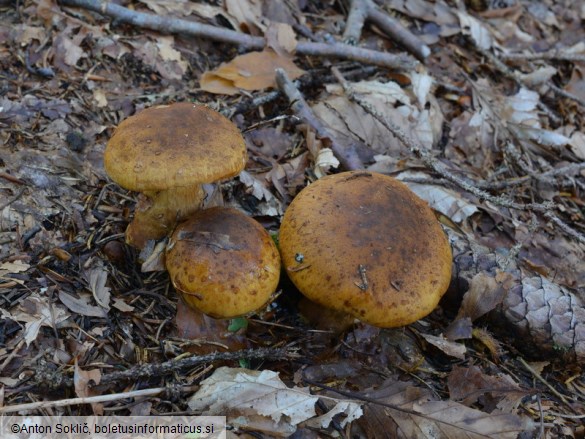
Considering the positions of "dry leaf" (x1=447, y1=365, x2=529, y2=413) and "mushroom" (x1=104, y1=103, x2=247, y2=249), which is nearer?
"mushroom" (x1=104, y1=103, x2=247, y2=249)

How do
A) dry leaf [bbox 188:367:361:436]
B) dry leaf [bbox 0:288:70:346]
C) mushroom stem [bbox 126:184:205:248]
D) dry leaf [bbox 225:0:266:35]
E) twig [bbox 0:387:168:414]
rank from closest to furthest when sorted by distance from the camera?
twig [bbox 0:387:168:414] < dry leaf [bbox 188:367:361:436] < dry leaf [bbox 0:288:70:346] < mushroom stem [bbox 126:184:205:248] < dry leaf [bbox 225:0:266:35]

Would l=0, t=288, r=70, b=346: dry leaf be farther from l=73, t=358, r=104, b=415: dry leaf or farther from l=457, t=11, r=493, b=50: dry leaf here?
l=457, t=11, r=493, b=50: dry leaf

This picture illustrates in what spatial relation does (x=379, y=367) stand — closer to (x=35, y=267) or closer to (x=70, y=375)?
(x=70, y=375)

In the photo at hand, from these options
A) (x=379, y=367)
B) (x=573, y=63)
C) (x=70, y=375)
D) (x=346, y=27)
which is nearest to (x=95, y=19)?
(x=346, y=27)

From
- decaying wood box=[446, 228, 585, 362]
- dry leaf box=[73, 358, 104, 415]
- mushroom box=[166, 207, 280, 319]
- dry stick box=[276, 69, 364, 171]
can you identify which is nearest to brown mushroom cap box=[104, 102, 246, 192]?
mushroom box=[166, 207, 280, 319]

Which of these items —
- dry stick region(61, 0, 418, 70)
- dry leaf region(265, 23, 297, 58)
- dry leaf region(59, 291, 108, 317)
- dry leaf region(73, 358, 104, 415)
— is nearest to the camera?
dry leaf region(73, 358, 104, 415)

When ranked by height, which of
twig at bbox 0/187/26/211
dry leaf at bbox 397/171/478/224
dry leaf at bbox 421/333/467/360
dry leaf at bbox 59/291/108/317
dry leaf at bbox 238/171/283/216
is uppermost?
dry leaf at bbox 397/171/478/224
